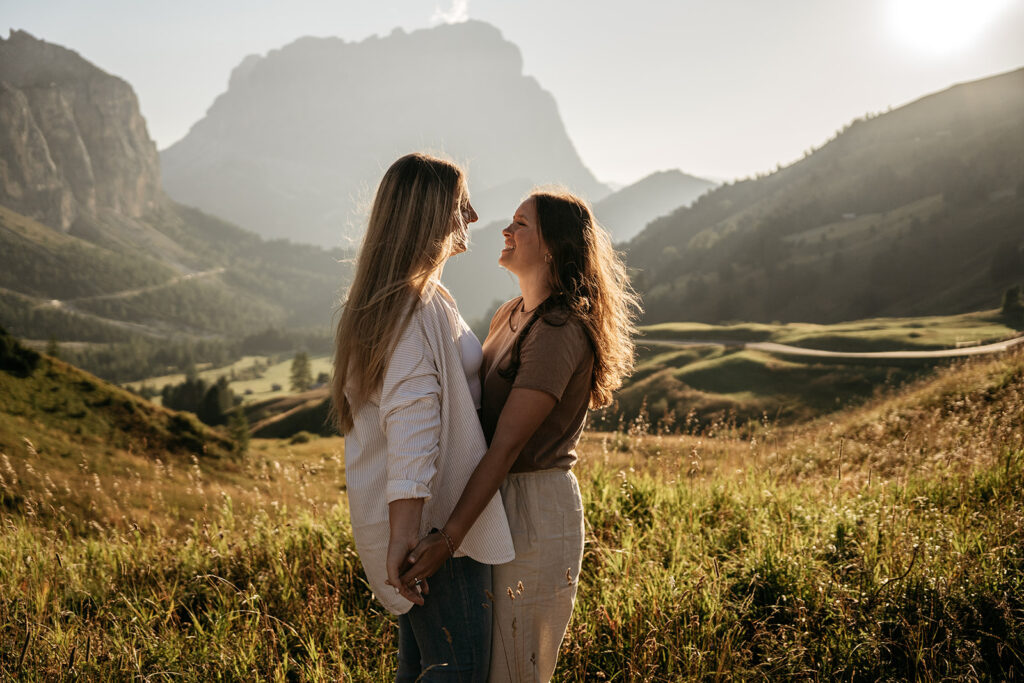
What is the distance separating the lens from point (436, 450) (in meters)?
2.08

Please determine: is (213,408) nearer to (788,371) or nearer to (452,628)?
(788,371)

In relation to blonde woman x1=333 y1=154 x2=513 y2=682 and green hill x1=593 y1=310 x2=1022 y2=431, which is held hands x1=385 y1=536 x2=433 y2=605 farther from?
green hill x1=593 y1=310 x2=1022 y2=431

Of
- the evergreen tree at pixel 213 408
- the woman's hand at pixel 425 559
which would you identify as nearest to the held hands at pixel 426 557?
the woman's hand at pixel 425 559

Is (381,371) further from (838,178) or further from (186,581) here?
(838,178)

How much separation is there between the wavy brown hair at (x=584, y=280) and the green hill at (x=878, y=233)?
294ft

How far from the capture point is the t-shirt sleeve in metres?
2.15

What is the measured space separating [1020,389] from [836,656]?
9.85 metres

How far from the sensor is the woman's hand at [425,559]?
6.64ft

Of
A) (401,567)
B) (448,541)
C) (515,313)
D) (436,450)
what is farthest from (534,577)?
(515,313)

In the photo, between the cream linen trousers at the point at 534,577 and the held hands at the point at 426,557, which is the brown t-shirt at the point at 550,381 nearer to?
the cream linen trousers at the point at 534,577

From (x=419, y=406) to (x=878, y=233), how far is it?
12035 centimetres

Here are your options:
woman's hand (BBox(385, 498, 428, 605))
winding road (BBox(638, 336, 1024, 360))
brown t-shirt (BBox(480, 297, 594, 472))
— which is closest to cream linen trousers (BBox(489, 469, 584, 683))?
brown t-shirt (BBox(480, 297, 594, 472))

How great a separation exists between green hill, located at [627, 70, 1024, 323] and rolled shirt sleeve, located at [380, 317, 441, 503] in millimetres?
90237

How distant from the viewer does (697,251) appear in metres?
123
